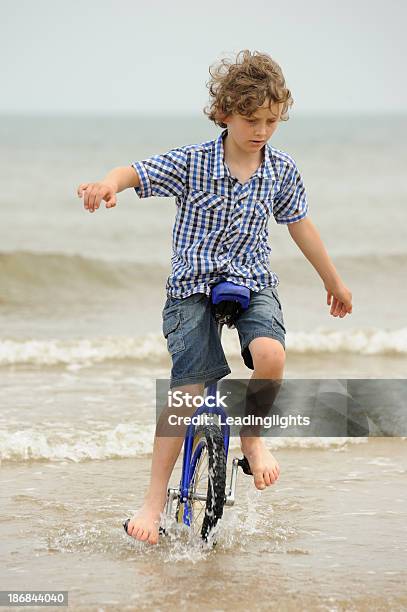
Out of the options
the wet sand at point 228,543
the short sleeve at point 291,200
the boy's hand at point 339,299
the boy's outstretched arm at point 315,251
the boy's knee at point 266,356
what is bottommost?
the wet sand at point 228,543

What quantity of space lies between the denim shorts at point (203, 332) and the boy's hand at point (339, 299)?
0.38 m

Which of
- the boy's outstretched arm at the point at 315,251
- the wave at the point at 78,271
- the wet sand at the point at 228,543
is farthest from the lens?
the wave at the point at 78,271

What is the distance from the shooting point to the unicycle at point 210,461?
3.87 m

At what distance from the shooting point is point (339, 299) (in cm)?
430

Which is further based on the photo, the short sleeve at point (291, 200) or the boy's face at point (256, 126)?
the short sleeve at point (291, 200)

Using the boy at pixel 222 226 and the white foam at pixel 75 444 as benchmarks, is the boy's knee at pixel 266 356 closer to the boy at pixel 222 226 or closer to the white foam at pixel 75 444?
the boy at pixel 222 226


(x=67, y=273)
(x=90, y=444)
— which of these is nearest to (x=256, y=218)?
(x=90, y=444)

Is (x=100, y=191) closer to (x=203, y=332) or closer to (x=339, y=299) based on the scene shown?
(x=203, y=332)

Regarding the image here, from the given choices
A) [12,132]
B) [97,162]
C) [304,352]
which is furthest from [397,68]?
[304,352]

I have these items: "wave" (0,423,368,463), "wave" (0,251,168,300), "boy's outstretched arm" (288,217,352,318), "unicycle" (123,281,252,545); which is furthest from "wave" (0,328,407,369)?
"boy's outstretched arm" (288,217,352,318)

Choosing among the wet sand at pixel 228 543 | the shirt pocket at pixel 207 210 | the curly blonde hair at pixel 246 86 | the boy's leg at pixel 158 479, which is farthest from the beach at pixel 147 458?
the curly blonde hair at pixel 246 86

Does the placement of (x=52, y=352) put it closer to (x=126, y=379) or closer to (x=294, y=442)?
(x=126, y=379)

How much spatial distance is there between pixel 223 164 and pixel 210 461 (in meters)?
1.13

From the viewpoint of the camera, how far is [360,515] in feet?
15.6
